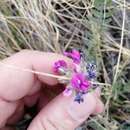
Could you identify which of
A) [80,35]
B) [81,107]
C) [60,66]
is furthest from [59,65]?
[80,35]

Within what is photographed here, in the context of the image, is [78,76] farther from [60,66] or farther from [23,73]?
[23,73]

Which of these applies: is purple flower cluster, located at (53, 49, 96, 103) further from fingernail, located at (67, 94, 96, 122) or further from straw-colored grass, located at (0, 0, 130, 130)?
straw-colored grass, located at (0, 0, 130, 130)

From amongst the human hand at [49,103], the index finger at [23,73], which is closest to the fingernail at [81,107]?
the human hand at [49,103]

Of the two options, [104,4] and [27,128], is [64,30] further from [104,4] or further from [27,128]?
[27,128]

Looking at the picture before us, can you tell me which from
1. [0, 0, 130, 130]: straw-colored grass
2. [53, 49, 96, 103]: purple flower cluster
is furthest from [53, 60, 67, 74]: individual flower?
[0, 0, 130, 130]: straw-colored grass

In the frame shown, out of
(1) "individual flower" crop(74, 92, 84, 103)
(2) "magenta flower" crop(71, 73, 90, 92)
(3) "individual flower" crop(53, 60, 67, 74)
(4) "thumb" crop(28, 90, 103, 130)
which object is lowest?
(4) "thumb" crop(28, 90, 103, 130)
